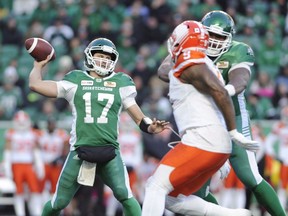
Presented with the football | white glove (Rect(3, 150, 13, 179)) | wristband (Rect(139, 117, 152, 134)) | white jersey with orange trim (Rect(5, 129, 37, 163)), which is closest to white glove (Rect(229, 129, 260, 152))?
wristband (Rect(139, 117, 152, 134))

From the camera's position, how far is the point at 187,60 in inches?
302

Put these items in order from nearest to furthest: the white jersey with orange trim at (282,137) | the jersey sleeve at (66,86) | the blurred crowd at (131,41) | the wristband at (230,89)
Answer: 1. the wristband at (230,89)
2. the jersey sleeve at (66,86)
3. the white jersey with orange trim at (282,137)
4. the blurred crowd at (131,41)

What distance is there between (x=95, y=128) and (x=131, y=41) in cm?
987

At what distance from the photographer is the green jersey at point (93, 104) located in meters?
8.68

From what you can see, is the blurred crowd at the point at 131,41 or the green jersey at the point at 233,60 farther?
the blurred crowd at the point at 131,41

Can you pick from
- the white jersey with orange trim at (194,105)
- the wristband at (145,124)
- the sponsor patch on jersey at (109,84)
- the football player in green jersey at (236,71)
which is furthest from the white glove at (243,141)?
the sponsor patch on jersey at (109,84)

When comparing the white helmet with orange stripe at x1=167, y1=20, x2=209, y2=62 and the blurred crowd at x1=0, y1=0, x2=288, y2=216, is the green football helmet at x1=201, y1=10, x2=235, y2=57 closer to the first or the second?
the white helmet with orange stripe at x1=167, y1=20, x2=209, y2=62

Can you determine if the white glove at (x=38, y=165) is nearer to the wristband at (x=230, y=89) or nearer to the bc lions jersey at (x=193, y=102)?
the wristband at (x=230, y=89)

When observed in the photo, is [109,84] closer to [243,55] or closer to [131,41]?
[243,55]

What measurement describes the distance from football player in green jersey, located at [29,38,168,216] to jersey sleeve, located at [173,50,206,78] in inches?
37.3

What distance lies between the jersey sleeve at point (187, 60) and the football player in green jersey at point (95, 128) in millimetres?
947

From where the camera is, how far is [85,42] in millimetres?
18344

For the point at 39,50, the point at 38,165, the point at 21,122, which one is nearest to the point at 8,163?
the point at 38,165

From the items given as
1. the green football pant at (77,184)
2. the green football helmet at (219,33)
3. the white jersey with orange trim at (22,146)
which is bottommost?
the white jersey with orange trim at (22,146)
